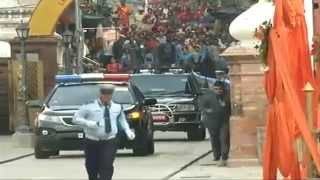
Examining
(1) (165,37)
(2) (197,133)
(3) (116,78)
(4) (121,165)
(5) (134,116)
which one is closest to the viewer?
(4) (121,165)

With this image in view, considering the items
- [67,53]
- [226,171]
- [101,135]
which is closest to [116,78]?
[226,171]

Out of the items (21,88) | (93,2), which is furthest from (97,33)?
(21,88)

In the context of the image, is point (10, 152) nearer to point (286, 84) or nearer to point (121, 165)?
point (121, 165)

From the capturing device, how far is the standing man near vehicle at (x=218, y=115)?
59.6 feet

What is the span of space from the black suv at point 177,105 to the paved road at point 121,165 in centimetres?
265

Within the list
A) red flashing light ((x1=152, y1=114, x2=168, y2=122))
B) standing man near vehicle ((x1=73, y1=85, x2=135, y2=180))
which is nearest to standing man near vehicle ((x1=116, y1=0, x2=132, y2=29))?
red flashing light ((x1=152, y1=114, x2=168, y2=122))

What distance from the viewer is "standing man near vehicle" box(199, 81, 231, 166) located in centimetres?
1817

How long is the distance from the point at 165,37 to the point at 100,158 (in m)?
27.5

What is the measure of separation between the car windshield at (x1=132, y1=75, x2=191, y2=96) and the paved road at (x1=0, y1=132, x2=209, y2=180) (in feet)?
13.1

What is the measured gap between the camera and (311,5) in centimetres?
1376

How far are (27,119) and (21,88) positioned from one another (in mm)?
1510

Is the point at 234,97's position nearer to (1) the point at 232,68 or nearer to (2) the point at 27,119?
(1) the point at 232,68

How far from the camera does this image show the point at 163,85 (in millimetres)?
28094

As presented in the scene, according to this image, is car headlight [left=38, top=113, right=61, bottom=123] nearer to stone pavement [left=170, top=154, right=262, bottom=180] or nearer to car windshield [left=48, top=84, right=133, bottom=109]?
car windshield [left=48, top=84, right=133, bottom=109]
